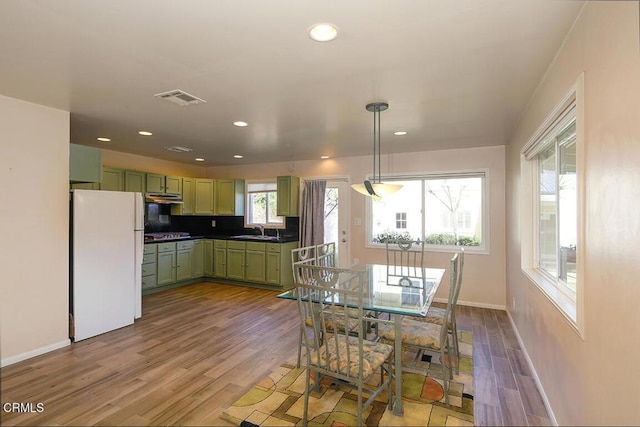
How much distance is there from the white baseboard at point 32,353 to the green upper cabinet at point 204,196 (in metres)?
3.29

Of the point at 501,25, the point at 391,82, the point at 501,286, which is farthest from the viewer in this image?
the point at 501,286

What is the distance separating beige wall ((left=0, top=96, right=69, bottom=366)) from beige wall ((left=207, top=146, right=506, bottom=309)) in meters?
3.69

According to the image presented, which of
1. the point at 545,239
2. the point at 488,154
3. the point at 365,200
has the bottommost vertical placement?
the point at 545,239

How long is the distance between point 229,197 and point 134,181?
161 centimetres

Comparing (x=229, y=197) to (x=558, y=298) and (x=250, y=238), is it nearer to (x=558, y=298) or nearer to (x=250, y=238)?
(x=250, y=238)

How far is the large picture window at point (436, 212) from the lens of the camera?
15.1ft

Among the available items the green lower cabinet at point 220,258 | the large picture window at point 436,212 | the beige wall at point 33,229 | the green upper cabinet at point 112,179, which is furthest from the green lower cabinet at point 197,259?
the large picture window at point 436,212

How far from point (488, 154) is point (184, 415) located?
456cm

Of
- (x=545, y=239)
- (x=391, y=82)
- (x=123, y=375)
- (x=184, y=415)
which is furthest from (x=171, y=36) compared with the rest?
(x=545, y=239)

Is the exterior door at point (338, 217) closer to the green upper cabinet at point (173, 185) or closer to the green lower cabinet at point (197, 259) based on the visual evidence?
the green lower cabinet at point (197, 259)

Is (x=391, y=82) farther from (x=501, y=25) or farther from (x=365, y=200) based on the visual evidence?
(x=365, y=200)

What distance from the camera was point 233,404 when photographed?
2.20 m

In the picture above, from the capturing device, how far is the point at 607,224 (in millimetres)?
1263

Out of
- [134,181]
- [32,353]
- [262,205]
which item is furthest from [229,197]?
[32,353]
